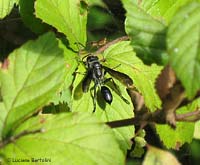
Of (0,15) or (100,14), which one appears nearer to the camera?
(0,15)

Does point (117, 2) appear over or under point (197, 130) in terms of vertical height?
over

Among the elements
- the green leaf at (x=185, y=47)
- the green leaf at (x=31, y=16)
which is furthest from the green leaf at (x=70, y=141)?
the green leaf at (x=31, y=16)

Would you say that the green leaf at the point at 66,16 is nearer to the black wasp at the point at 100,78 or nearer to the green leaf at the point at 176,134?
the black wasp at the point at 100,78

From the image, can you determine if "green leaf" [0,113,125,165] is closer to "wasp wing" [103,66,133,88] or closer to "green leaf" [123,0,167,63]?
"green leaf" [123,0,167,63]

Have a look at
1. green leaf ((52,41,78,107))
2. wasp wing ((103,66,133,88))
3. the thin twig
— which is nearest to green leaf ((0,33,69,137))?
the thin twig

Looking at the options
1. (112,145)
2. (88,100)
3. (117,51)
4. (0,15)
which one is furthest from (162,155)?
(0,15)

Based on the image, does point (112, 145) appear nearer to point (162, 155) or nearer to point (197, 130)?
point (162, 155)
